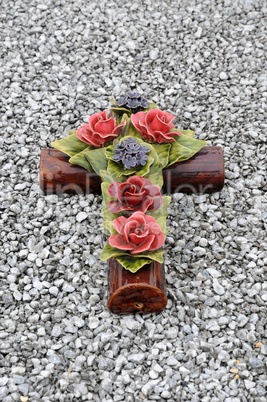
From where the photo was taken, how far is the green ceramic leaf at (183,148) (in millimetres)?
2787

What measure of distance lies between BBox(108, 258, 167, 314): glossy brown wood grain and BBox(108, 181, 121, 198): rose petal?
1.12 ft

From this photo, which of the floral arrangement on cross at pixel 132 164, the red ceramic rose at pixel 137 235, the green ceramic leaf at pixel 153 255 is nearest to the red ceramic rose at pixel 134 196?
the floral arrangement on cross at pixel 132 164

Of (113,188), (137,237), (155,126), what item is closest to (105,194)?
(113,188)

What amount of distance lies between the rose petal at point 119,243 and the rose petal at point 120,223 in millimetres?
35

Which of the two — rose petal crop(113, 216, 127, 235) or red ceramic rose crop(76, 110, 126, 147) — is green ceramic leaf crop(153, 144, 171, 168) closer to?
red ceramic rose crop(76, 110, 126, 147)

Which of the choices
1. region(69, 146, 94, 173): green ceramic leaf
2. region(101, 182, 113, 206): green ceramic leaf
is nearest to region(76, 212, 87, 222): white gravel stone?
region(69, 146, 94, 173): green ceramic leaf

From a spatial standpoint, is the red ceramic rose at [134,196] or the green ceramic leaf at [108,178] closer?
the red ceramic rose at [134,196]

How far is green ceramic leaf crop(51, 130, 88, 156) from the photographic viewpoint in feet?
9.21

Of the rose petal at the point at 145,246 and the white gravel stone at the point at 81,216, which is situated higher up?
the rose petal at the point at 145,246

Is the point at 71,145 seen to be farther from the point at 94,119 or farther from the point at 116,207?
the point at 116,207

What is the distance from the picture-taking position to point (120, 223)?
2.34 metres

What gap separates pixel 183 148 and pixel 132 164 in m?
0.41

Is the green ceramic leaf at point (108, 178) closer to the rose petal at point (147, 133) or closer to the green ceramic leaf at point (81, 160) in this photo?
the green ceramic leaf at point (81, 160)

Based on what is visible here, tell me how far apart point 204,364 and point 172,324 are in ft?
0.85
